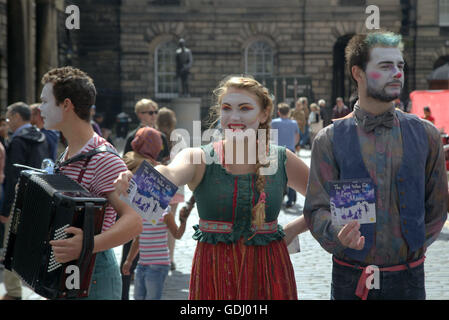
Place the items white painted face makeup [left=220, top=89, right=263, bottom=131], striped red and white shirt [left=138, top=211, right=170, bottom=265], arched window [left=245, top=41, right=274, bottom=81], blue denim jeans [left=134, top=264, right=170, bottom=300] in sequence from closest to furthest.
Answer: white painted face makeup [left=220, top=89, right=263, bottom=131], blue denim jeans [left=134, top=264, right=170, bottom=300], striped red and white shirt [left=138, top=211, right=170, bottom=265], arched window [left=245, top=41, right=274, bottom=81]

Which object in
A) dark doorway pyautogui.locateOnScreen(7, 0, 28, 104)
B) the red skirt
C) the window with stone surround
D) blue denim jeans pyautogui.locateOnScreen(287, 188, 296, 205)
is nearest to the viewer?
the red skirt

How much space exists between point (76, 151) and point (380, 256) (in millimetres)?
1429

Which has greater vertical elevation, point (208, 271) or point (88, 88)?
point (88, 88)

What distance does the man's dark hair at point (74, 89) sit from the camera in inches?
138

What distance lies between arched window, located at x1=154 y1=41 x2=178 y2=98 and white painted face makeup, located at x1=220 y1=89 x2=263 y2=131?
34888mm

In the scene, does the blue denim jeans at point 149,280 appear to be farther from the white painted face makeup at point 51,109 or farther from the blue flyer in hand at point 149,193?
the blue flyer in hand at point 149,193

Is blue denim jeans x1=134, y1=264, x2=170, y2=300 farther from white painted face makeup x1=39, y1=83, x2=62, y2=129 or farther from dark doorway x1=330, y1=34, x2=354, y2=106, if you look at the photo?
dark doorway x1=330, y1=34, x2=354, y2=106

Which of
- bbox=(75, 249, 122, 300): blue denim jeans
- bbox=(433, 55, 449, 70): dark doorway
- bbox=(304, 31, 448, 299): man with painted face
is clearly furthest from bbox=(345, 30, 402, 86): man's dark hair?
bbox=(433, 55, 449, 70): dark doorway

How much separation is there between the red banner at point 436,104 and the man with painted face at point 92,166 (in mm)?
11856

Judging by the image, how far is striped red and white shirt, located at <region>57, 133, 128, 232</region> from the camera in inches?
131

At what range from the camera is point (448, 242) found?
370 inches

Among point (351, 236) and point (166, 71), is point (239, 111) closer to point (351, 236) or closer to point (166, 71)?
point (351, 236)
